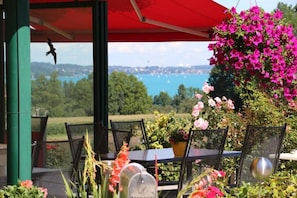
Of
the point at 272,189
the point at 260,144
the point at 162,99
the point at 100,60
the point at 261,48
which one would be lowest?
the point at 272,189

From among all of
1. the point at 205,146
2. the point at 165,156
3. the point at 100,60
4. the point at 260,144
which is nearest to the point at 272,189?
the point at 260,144

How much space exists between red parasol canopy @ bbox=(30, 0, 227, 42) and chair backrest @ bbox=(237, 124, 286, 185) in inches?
91.1

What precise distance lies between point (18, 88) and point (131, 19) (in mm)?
4977

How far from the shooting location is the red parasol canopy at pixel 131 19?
7.72m

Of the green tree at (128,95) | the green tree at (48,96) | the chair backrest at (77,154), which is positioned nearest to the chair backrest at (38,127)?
the green tree at (48,96)

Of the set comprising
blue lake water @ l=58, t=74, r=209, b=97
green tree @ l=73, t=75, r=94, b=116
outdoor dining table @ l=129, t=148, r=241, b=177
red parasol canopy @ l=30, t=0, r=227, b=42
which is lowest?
outdoor dining table @ l=129, t=148, r=241, b=177

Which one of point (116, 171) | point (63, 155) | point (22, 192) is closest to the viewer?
point (116, 171)

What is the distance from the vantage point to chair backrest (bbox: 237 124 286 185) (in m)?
6.21

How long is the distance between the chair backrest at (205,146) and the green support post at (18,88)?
1614 mm

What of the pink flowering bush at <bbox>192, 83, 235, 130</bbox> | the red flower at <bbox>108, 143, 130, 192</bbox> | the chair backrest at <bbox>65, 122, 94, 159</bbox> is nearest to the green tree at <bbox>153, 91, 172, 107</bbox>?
the pink flowering bush at <bbox>192, 83, 235, 130</bbox>

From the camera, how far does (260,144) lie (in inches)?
247

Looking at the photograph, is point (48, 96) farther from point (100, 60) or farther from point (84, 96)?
point (100, 60)

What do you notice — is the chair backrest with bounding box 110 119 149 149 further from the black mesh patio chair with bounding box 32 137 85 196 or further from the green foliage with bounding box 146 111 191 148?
the black mesh patio chair with bounding box 32 137 85 196

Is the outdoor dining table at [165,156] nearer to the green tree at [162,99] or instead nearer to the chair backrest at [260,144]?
the chair backrest at [260,144]
